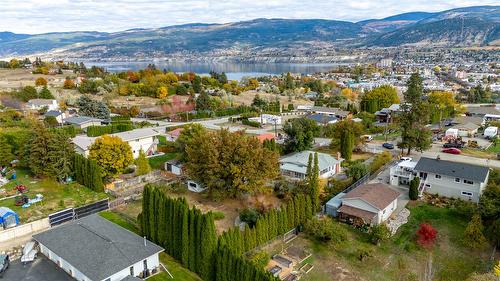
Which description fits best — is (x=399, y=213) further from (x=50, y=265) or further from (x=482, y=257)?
(x=50, y=265)

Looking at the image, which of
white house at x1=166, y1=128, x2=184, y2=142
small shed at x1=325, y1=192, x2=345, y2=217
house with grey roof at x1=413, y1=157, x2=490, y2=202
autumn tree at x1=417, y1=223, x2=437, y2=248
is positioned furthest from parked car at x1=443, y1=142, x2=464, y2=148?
white house at x1=166, y1=128, x2=184, y2=142

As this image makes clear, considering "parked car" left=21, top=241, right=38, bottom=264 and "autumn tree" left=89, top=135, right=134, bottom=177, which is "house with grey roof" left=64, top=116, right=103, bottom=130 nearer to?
"autumn tree" left=89, top=135, right=134, bottom=177

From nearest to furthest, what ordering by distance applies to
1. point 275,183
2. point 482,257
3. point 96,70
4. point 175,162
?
point 482,257
point 275,183
point 175,162
point 96,70

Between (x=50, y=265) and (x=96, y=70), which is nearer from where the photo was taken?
(x=50, y=265)

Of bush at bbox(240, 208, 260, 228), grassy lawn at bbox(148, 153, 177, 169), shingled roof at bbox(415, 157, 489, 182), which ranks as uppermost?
shingled roof at bbox(415, 157, 489, 182)

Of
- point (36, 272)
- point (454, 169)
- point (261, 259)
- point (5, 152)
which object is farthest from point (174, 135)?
point (454, 169)

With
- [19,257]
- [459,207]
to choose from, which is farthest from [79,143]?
[459,207]
